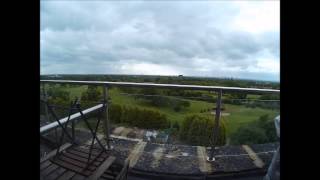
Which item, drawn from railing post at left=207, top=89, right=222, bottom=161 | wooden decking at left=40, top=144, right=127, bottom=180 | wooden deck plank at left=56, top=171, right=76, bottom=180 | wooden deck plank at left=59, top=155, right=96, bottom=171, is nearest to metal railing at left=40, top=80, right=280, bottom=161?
railing post at left=207, top=89, right=222, bottom=161

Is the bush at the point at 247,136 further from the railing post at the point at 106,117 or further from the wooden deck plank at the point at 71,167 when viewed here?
the wooden deck plank at the point at 71,167

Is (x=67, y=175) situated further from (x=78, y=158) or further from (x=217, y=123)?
(x=217, y=123)

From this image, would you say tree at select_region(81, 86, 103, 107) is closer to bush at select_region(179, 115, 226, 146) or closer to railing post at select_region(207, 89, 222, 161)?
bush at select_region(179, 115, 226, 146)

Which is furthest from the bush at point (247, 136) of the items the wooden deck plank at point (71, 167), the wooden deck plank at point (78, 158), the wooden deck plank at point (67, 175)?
the wooden deck plank at point (67, 175)

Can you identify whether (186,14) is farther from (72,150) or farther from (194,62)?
(72,150)

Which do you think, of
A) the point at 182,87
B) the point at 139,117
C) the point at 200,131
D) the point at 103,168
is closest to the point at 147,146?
the point at 139,117

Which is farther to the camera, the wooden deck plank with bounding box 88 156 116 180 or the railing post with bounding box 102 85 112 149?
the railing post with bounding box 102 85 112 149
